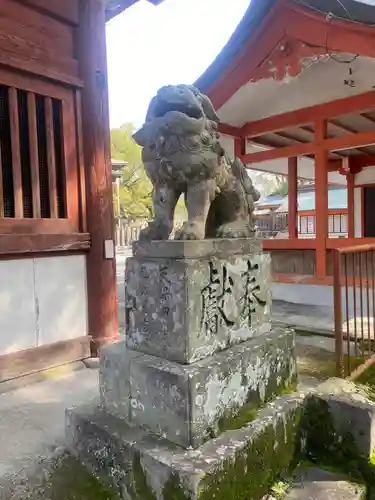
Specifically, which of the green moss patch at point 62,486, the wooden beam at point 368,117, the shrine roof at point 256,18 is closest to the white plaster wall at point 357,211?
the wooden beam at point 368,117

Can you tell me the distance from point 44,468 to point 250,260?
1.67 m

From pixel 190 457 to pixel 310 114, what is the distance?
5858mm

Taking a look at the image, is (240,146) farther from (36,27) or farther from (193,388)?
(193,388)

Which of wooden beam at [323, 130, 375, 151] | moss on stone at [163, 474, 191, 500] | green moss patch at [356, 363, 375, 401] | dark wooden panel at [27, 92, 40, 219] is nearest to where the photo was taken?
moss on stone at [163, 474, 191, 500]

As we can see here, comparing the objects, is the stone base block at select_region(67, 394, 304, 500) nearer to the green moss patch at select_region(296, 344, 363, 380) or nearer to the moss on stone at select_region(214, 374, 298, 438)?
the moss on stone at select_region(214, 374, 298, 438)

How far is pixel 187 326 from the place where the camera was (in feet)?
6.20

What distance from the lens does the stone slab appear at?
→ 1.92m

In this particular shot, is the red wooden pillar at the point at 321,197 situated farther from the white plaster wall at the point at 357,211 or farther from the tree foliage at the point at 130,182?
the tree foliage at the point at 130,182

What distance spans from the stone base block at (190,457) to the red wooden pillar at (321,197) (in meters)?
4.53

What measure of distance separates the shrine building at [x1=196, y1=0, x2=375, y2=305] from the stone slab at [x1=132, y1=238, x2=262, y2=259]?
380 cm

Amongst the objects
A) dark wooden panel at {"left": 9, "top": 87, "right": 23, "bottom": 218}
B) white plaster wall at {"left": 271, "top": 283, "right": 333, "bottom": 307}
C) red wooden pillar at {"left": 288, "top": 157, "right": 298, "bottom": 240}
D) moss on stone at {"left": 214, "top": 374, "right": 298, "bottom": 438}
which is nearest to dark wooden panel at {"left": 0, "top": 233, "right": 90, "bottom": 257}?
dark wooden panel at {"left": 9, "top": 87, "right": 23, "bottom": 218}

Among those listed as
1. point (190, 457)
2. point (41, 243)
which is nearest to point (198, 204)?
point (190, 457)

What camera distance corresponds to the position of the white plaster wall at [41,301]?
345cm

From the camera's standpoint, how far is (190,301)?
189 cm
